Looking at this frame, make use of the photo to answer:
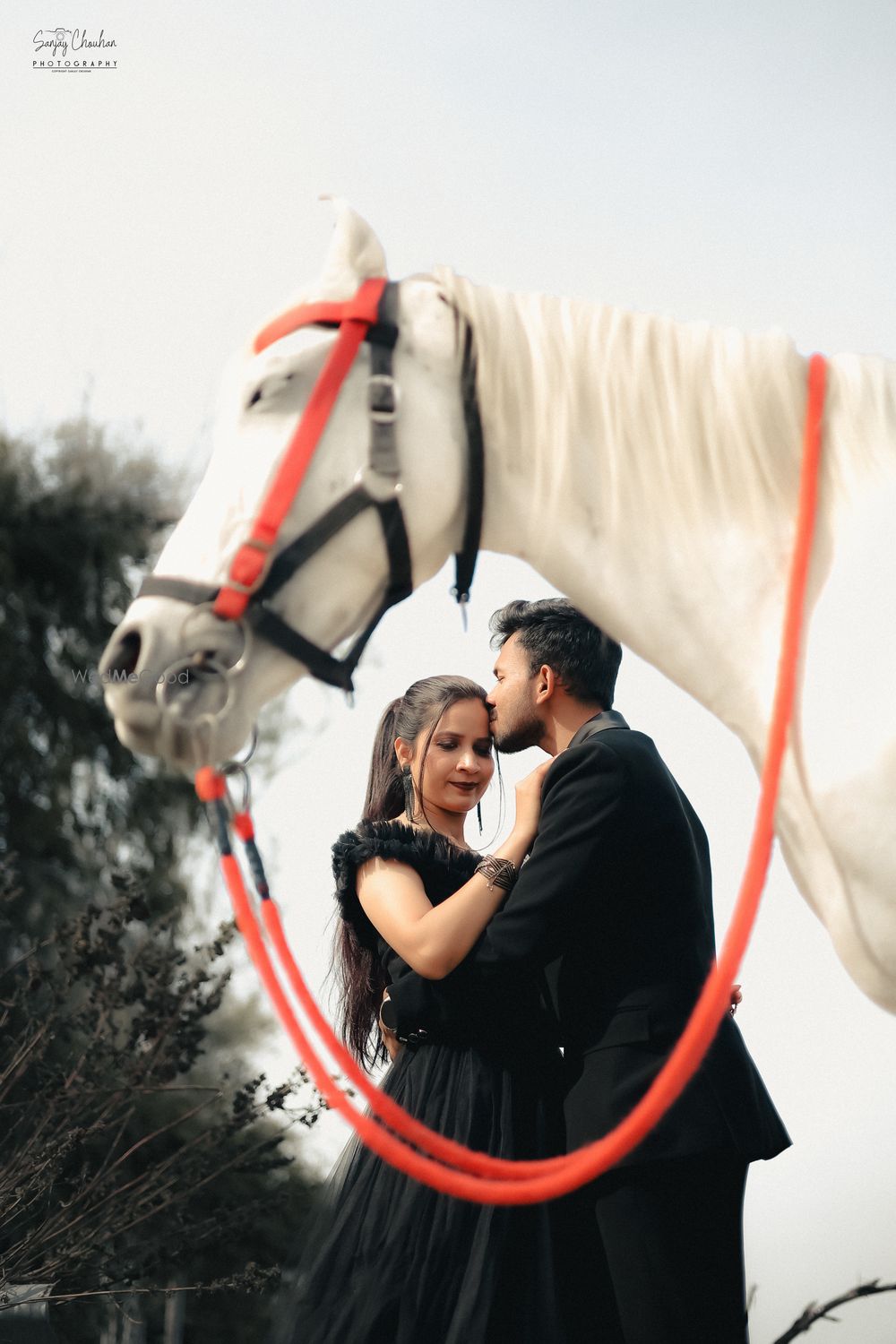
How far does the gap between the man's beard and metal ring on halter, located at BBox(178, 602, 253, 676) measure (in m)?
0.62

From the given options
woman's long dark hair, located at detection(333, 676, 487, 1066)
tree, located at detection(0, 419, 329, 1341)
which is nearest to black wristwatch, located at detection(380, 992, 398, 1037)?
woman's long dark hair, located at detection(333, 676, 487, 1066)

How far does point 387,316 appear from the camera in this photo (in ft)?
4.57

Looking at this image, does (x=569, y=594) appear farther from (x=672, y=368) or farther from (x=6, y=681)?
(x=6, y=681)

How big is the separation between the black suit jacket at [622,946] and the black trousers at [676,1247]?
53 mm

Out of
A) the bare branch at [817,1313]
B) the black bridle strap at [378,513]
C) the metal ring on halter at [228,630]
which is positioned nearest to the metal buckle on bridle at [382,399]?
the black bridle strap at [378,513]

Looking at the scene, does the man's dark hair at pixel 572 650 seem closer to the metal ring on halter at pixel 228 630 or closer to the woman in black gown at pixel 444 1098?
the woman in black gown at pixel 444 1098

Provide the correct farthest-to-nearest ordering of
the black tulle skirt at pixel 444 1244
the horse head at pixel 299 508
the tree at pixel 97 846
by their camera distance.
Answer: the tree at pixel 97 846 → the black tulle skirt at pixel 444 1244 → the horse head at pixel 299 508

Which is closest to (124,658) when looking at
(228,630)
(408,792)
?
(228,630)

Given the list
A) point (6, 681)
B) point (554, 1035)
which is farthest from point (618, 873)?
point (6, 681)

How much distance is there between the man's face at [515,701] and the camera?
1895 mm

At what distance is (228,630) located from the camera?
4.49 feet

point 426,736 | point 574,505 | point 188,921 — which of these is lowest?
point 188,921

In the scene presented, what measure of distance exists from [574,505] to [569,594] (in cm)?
10

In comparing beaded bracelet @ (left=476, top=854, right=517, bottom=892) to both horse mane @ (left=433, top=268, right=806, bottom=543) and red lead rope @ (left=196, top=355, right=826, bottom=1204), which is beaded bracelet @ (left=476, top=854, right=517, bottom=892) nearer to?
red lead rope @ (left=196, top=355, right=826, bottom=1204)
